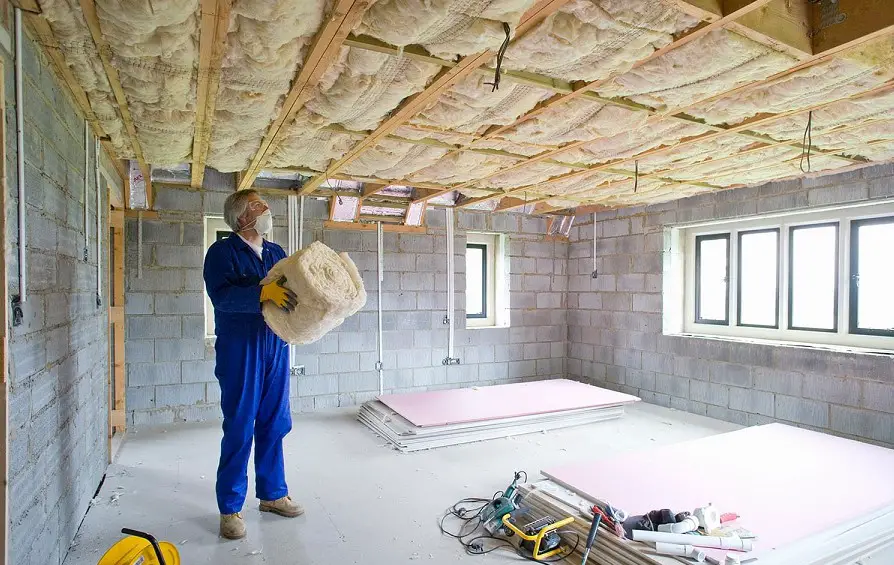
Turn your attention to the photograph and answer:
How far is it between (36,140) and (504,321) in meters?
4.98

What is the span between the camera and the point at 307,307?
2.32 m

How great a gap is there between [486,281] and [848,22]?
4.63 m

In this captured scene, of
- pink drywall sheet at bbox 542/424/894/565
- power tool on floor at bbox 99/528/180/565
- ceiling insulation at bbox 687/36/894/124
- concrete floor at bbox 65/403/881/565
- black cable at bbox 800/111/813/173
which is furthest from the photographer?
black cable at bbox 800/111/813/173

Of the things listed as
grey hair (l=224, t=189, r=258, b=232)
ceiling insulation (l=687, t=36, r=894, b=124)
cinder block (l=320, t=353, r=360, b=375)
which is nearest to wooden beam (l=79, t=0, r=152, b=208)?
grey hair (l=224, t=189, r=258, b=232)

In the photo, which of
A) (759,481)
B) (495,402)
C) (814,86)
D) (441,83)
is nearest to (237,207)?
(441,83)

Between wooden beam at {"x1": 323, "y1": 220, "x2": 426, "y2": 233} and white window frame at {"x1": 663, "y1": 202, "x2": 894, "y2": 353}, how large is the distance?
260 centimetres

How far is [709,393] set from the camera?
5.09m

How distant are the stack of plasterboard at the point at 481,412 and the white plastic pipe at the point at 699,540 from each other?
200 cm

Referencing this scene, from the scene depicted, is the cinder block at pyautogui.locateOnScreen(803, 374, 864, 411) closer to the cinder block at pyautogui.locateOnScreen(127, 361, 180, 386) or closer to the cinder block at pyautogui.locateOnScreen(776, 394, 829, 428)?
the cinder block at pyautogui.locateOnScreen(776, 394, 829, 428)

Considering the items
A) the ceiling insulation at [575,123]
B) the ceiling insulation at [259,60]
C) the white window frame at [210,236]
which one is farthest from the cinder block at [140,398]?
the ceiling insulation at [575,123]

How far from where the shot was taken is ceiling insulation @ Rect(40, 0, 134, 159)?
178 cm

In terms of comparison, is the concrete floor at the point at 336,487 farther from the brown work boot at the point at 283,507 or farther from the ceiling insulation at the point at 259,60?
the ceiling insulation at the point at 259,60

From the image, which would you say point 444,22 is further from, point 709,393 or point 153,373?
point 709,393

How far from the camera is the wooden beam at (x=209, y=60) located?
5.79ft
